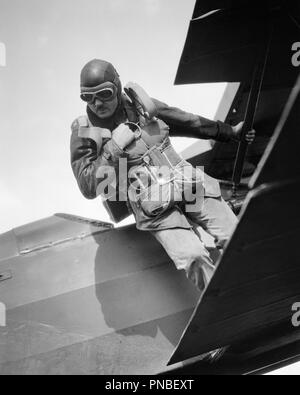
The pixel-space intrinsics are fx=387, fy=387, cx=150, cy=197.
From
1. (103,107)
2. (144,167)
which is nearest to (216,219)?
(144,167)

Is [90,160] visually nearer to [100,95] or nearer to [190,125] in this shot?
[100,95]

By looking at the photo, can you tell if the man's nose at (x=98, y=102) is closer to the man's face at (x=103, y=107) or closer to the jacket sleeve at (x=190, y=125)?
the man's face at (x=103, y=107)

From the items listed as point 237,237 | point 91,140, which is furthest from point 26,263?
point 237,237

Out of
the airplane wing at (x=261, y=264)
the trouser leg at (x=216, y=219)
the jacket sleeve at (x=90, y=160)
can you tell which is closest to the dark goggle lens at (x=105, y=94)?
the jacket sleeve at (x=90, y=160)

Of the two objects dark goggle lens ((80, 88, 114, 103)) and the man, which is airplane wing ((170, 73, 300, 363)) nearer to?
the man

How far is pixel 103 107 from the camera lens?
10.4ft

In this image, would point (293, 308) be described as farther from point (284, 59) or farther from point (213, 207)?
point (284, 59)

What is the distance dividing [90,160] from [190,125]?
1026mm

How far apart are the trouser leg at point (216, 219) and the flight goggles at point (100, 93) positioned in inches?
45.3

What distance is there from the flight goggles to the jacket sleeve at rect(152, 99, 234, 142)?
1.65ft

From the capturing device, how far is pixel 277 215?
1987 mm

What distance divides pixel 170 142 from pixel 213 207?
67cm

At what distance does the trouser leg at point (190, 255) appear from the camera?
274cm
